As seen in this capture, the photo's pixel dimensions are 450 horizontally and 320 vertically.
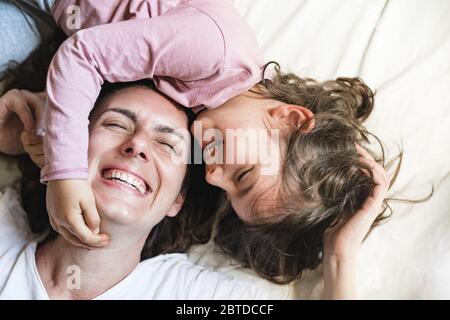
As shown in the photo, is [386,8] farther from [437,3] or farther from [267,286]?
[267,286]

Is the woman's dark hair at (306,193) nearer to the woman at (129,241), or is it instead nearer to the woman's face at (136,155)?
the woman at (129,241)

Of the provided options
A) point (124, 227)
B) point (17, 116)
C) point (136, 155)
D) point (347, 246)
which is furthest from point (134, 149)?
point (347, 246)

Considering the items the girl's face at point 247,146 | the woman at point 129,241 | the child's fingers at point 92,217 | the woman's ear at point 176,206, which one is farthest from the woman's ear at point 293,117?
the child's fingers at point 92,217

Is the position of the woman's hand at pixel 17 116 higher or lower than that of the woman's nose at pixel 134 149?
lower

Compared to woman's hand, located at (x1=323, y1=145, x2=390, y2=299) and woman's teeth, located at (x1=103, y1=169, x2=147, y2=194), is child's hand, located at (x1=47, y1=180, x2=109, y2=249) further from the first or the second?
woman's hand, located at (x1=323, y1=145, x2=390, y2=299)

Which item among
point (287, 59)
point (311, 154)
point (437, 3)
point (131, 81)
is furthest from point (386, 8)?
point (131, 81)

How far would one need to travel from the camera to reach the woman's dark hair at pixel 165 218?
988 millimetres

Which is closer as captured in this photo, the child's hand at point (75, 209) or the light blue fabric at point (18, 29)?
the child's hand at point (75, 209)

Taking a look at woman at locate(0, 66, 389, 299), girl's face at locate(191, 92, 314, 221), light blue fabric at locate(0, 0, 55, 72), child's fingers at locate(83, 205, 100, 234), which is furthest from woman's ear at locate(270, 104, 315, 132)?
light blue fabric at locate(0, 0, 55, 72)

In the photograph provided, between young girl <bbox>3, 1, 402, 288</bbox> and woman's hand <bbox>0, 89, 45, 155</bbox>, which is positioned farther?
woman's hand <bbox>0, 89, 45, 155</bbox>

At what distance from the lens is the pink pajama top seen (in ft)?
2.75

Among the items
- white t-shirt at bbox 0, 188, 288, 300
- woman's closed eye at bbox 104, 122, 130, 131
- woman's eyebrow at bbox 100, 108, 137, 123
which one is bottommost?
white t-shirt at bbox 0, 188, 288, 300

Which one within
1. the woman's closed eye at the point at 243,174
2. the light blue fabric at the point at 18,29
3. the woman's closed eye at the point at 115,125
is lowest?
the woman's closed eye at the point at 243,174

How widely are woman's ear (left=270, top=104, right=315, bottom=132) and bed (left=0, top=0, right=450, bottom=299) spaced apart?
0.15 m
